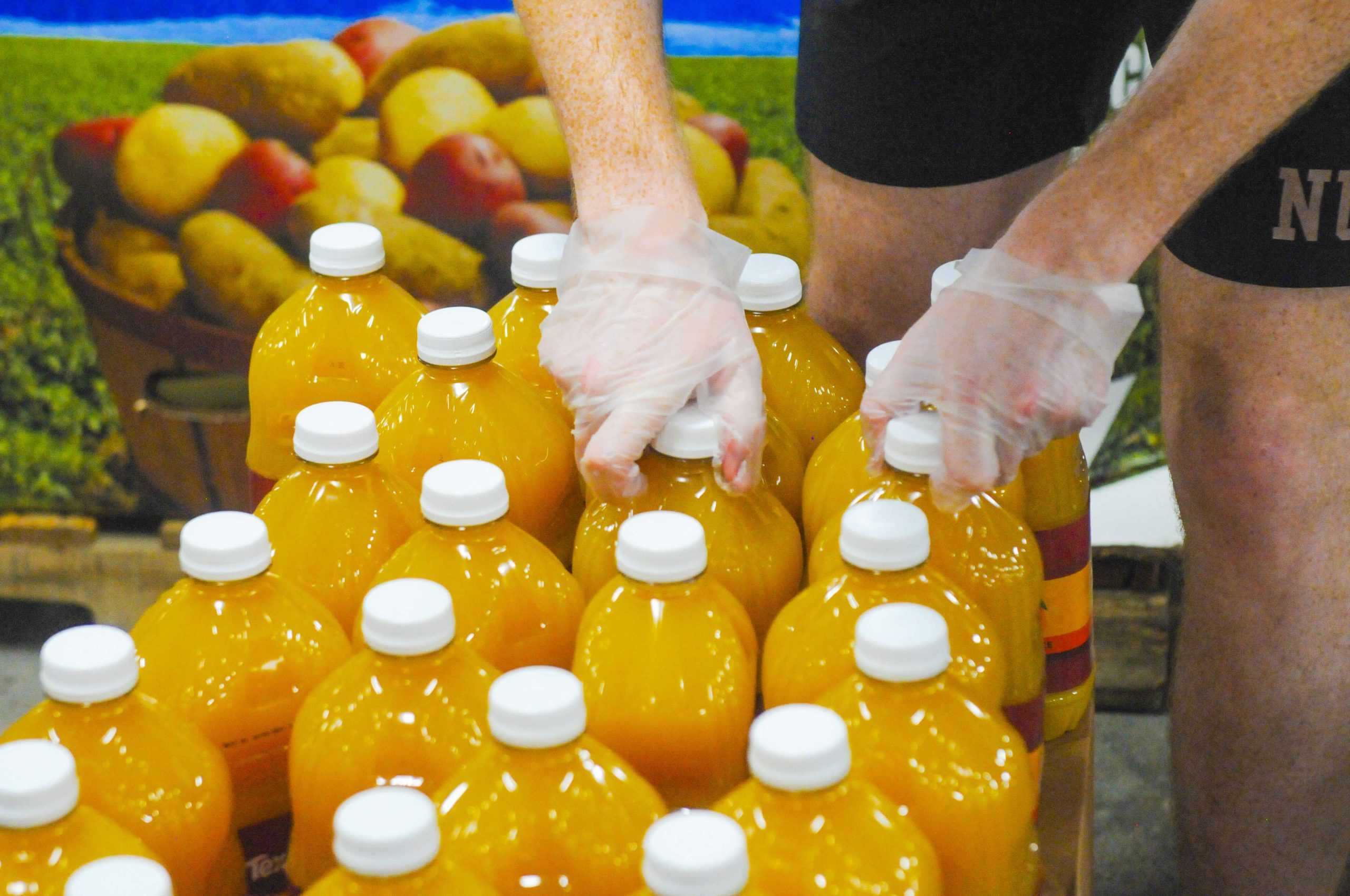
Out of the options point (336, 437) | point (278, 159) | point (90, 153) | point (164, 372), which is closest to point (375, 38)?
point (278, 159)

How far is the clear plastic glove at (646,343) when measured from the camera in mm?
1108

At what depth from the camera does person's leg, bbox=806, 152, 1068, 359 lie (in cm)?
165

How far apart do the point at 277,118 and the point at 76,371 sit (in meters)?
0.56

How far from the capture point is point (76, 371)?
8.42ft

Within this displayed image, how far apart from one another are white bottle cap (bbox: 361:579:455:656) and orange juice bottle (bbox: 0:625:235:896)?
12 cm

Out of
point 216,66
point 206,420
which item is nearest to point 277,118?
point 216,66

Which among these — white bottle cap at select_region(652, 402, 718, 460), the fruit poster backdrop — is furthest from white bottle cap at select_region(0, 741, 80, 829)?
the fruit poster backdrop

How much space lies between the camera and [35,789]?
2.47ft

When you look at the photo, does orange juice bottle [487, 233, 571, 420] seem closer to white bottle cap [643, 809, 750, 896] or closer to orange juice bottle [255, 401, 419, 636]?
orange juice bottle [255, 401, 419, 636]

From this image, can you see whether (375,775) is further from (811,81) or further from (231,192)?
(231,192)

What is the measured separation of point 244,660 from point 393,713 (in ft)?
0.45

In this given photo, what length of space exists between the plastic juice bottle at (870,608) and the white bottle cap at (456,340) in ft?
1.16

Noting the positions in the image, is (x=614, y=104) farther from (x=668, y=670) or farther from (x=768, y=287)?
(x=668, y=670)

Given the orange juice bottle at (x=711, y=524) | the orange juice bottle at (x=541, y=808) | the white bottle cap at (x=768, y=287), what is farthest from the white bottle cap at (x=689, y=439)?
the orange juice bottle at (x=541, y=808)
